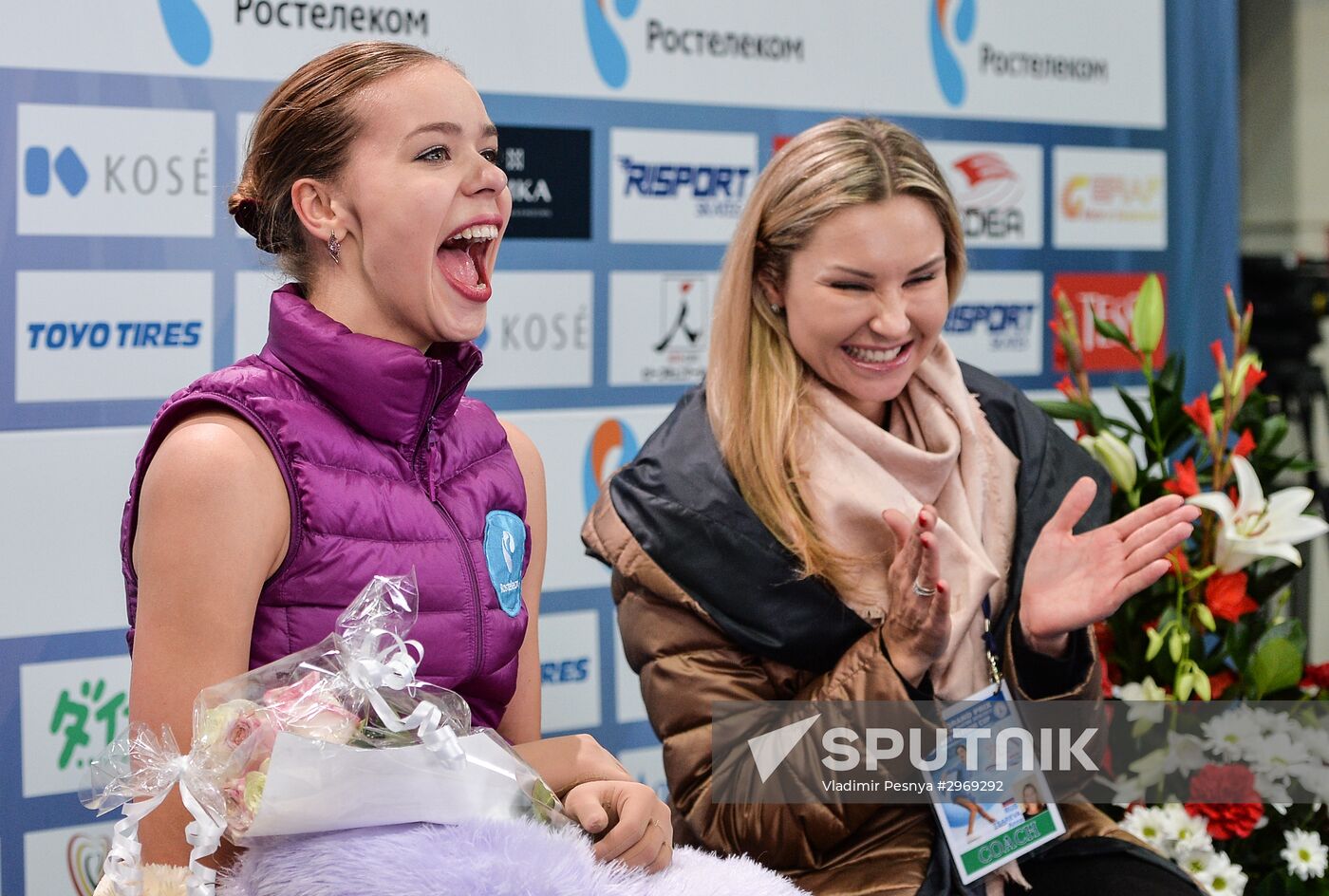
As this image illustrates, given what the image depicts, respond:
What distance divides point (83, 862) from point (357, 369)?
4.93 ft

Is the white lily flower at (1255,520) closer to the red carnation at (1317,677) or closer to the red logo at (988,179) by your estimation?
the red carnation at (1317,677)

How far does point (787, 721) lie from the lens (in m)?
1.95

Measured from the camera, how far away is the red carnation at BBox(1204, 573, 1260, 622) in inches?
95.3

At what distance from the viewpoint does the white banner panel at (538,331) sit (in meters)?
2.96

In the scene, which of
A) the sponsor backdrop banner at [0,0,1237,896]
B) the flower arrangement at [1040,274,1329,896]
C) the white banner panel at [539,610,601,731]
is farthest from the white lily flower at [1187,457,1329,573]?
the white banner panel at [539,610,601,731]

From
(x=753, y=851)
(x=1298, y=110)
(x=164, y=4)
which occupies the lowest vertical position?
(x=753, y=851)

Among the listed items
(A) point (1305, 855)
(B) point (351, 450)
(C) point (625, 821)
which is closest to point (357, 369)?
(B) point (351, 450)

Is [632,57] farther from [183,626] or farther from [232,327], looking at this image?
[183,626]

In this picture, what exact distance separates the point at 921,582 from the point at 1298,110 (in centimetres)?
567

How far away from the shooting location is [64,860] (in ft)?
8.18

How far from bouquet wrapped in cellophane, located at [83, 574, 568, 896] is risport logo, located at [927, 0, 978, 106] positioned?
8.71ft

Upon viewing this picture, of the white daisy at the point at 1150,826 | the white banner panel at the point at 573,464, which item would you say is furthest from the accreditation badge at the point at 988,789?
the white banner panel at the point at 573,464

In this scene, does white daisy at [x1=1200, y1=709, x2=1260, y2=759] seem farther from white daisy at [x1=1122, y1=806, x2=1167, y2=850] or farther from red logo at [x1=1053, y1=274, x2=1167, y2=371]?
red logo at [x1=1053, y1=274, x2=1167, y2=371]

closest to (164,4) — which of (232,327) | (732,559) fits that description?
(232,327)
